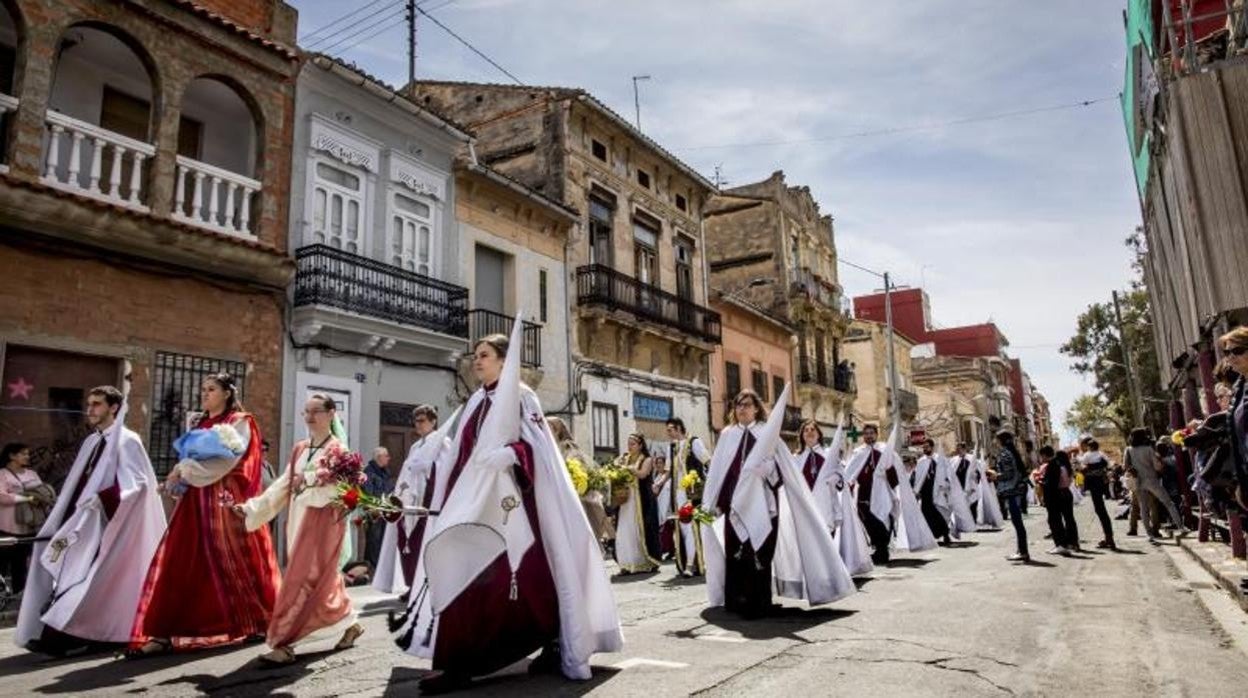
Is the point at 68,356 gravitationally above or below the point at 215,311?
below

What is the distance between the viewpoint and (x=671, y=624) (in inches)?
255

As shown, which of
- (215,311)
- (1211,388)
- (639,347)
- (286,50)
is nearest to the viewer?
(1211,388)

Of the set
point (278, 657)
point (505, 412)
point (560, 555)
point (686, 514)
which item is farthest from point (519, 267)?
point (560, 555)

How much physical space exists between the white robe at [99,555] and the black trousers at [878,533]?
8646mm

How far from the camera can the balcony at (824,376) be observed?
109 feet

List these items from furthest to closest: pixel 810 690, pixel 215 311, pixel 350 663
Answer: pixel 215 311, pixel 350 663, pixel 810 690

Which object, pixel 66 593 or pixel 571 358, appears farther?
pixel 571 358

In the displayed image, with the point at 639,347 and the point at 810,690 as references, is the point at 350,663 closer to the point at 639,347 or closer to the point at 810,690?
the point at 810,690

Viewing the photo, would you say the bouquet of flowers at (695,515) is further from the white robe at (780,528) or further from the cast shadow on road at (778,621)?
the cast shadow on road at (778,621)

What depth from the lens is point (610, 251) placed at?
22.7 m

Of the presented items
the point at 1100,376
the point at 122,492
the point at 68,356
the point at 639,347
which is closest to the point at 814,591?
the point at 122,492

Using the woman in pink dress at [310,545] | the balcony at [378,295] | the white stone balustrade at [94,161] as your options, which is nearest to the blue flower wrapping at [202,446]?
the woman in pink dress at [310,545]

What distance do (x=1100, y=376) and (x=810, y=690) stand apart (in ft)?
152

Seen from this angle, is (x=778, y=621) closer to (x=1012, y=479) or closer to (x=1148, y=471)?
(x=1012, y=479)
